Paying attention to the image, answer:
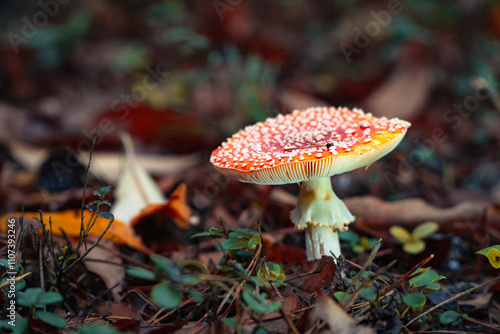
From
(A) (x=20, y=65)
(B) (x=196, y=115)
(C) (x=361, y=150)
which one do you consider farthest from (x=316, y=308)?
(A) (x=20, y=65)

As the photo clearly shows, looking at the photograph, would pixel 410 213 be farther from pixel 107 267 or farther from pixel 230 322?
pixel 107 267

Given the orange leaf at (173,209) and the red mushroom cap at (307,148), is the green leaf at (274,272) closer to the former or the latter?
the red mushroom cap at (307,148)

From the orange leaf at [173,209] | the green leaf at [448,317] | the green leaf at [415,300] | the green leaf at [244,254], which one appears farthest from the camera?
the orange leaf at [173,209]

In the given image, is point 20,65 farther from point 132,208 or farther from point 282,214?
point 282,214

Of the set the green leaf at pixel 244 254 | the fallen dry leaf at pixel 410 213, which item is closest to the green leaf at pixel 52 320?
the green leaf at pixel 244 254

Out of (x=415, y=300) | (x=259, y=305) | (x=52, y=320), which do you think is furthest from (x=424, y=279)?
(x=52, y=320)

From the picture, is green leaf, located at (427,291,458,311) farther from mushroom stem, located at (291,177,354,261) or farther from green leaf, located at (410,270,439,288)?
mushroom stem, located at (291,177,354,261)
